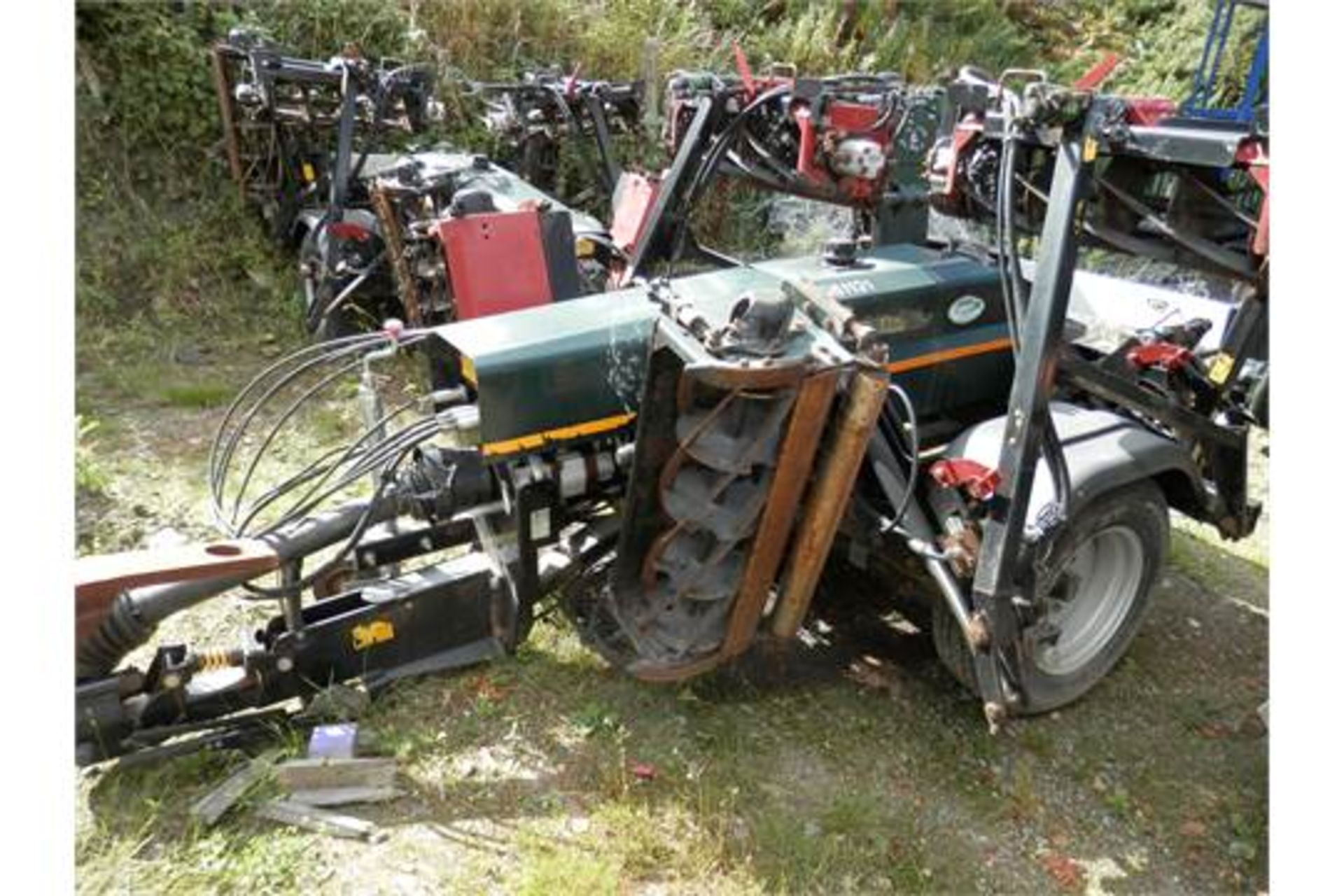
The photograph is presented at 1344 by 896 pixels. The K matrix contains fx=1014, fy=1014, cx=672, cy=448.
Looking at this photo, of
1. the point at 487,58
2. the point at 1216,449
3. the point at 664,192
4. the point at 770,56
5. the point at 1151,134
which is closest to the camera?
the point at 1151,134

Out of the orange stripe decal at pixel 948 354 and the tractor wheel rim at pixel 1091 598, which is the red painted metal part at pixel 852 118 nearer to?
the orange stripe decal at pixel 948 354

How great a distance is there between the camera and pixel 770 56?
1053 centimetres

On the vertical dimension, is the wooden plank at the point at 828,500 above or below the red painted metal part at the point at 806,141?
Result: below

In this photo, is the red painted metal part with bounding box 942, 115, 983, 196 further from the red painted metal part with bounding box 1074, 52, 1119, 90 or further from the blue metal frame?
the blue metal frame

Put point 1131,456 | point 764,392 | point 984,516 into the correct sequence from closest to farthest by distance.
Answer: point 764,392, point 984,516, point 1131,456

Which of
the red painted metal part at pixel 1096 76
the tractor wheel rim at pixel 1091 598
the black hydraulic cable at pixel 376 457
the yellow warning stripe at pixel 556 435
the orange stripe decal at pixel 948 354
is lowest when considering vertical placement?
the tractor wheel rim at pixel 1091 598

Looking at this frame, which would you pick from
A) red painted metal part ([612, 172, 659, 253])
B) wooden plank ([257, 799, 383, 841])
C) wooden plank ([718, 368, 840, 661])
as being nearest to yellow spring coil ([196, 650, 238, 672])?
wooden plank ([257, 799, 383, 841])

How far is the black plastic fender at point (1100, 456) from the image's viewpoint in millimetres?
2898

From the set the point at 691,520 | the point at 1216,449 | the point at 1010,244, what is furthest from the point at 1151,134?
the point at 691,520

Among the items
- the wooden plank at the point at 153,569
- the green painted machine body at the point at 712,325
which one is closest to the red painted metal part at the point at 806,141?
the green painted machine body at the point at 712,325

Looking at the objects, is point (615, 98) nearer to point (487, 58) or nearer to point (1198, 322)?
point (487, 58)

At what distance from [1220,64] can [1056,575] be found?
429 inches

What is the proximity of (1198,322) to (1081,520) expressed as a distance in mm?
972

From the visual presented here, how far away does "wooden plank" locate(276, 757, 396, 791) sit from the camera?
105 inches
